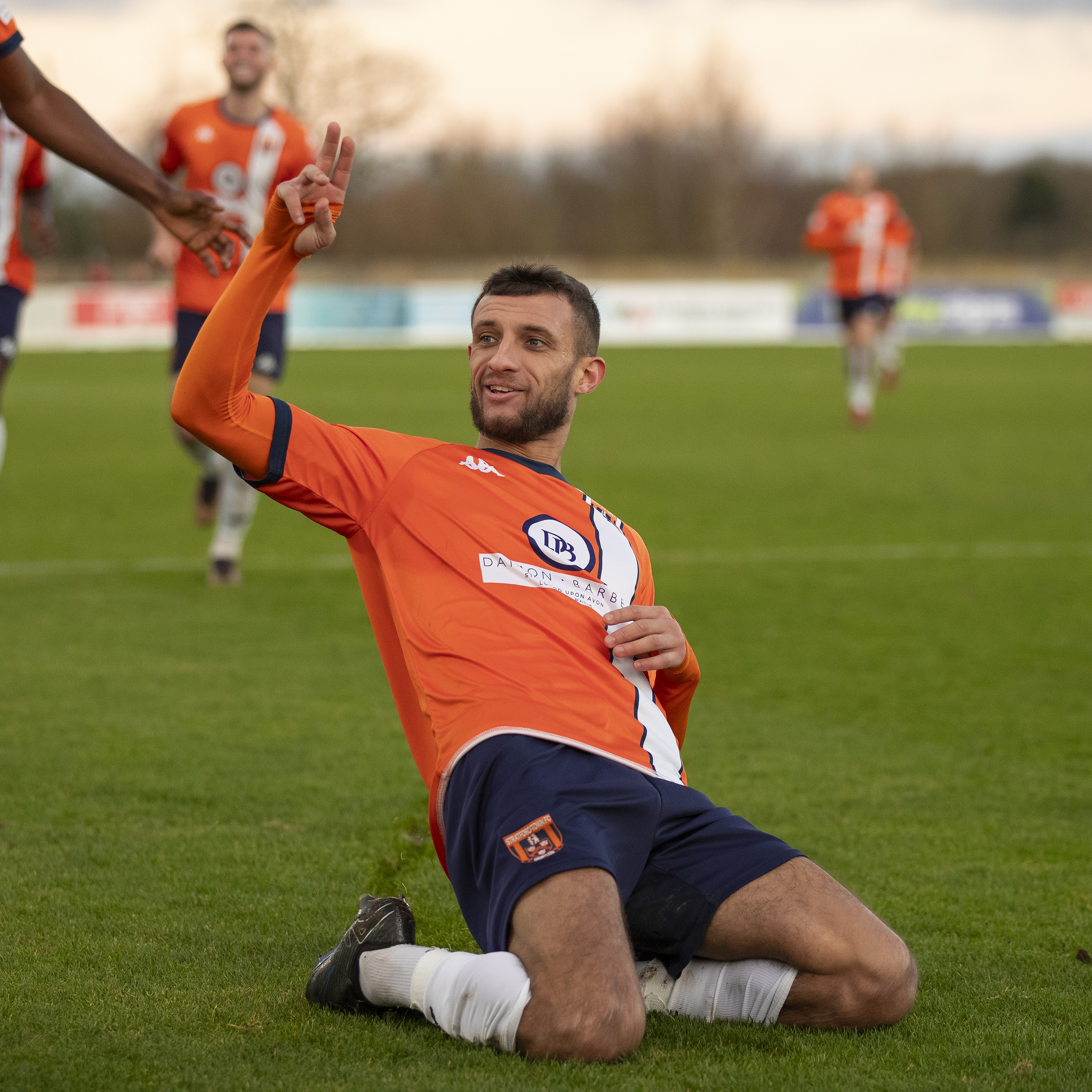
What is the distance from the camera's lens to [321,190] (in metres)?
2.88

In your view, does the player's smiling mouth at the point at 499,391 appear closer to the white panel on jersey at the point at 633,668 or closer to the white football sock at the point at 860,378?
the white panel on jersey at the point at 633,668

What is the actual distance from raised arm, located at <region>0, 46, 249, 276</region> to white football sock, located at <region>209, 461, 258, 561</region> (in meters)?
3.82

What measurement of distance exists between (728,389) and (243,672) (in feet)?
53.5

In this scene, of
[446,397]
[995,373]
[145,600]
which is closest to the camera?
[145,600]

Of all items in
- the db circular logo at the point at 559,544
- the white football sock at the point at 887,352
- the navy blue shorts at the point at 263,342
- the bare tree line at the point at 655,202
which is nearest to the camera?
the db circular logo at the point at 559,544

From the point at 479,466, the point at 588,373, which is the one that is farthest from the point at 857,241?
the point at 479,466

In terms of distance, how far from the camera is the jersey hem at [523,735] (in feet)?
9.47

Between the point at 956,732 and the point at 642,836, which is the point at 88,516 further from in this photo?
the point at 642,836

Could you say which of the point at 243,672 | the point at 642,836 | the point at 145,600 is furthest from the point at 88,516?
the point at 642,836

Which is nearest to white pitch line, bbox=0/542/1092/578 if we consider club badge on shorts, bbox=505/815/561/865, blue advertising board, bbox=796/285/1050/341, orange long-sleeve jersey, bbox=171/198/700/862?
orange long-sleeve jersey, bbox=171/198/700/862

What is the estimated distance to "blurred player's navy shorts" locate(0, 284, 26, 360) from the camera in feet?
21.7

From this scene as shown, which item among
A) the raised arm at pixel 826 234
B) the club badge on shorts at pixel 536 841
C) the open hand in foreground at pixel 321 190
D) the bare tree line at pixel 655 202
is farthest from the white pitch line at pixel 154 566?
the bare tree line at pixel 655 202

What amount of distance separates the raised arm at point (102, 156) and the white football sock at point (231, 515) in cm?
382

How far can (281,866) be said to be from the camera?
3875 mm
